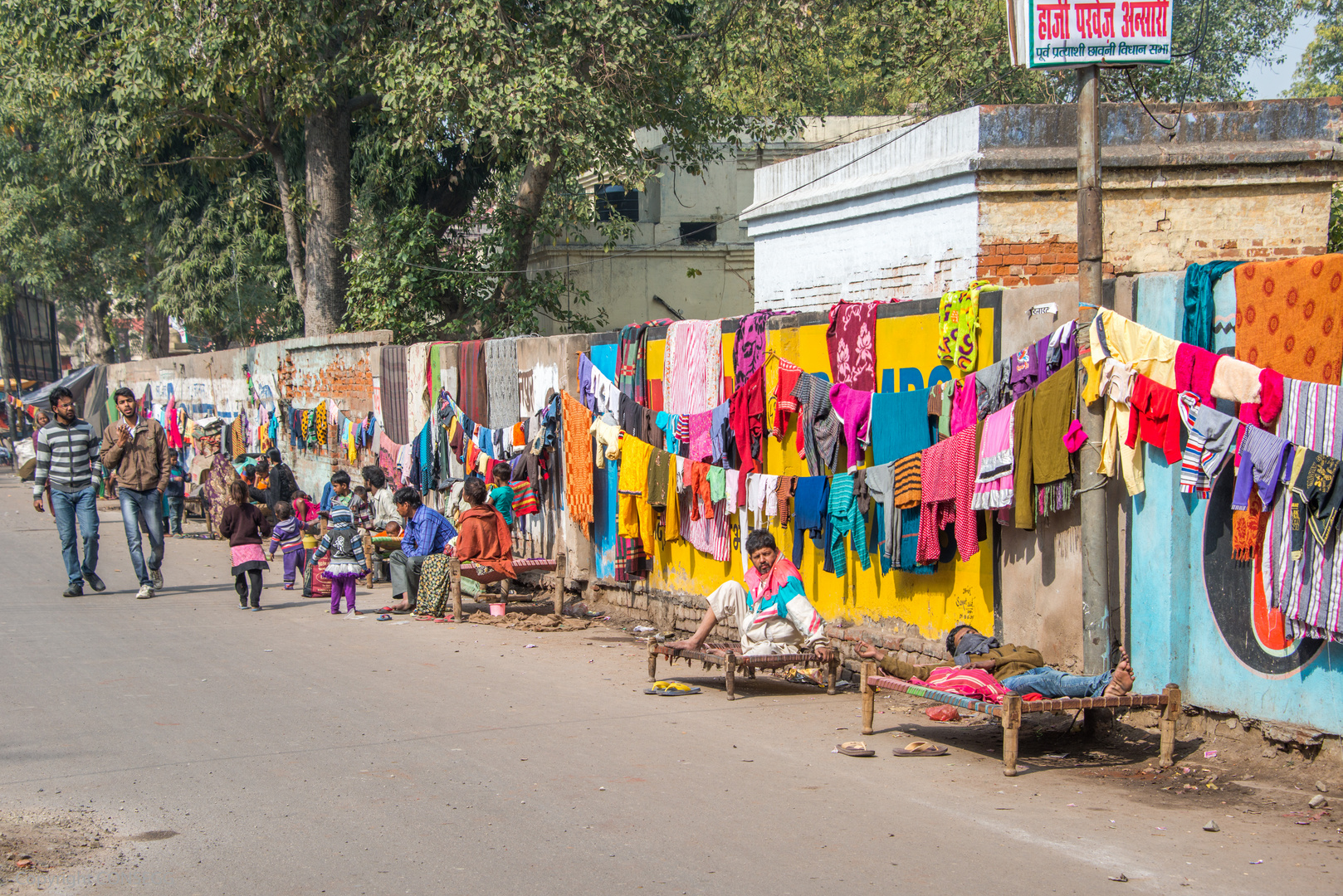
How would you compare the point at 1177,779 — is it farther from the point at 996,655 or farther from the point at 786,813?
the point at 786,813

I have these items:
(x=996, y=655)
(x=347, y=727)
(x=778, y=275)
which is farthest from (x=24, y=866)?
(x=778, y=275)

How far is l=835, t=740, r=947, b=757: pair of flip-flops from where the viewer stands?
20.7 feet

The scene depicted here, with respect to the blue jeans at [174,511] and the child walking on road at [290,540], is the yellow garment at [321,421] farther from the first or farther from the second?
the child walking on road at [290,540]

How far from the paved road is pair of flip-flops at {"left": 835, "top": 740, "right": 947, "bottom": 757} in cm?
9

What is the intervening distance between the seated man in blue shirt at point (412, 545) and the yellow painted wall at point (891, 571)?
3.21 metres

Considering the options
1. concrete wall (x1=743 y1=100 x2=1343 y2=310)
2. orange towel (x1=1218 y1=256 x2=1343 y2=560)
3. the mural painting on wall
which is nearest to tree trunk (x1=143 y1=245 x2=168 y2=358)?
concrete wall (x1=743 y1=100 x2=1343 y2=310)

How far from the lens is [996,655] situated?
6727 mm

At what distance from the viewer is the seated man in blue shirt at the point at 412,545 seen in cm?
1168

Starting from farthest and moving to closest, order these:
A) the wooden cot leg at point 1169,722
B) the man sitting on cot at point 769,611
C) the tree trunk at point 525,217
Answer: the tree trunk at point 525,217, the man sitting on cot at point 769,611, the wooden cot leg at point 1169,722

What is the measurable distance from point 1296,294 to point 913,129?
23.8ft

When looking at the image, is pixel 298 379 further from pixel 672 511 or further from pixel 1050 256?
pixel 1050 256

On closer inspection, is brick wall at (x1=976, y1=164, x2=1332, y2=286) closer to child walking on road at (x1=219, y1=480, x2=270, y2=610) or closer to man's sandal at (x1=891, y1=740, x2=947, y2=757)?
man's sandal at (x1=891, y1=740, x2=947, y2=757)

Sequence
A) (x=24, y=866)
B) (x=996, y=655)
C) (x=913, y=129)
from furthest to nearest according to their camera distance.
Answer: (x=913, y=129) → (x=996, y=655) → (x=24, y=866)

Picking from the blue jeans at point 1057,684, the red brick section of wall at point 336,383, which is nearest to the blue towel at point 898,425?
the blue jeans at point 1057,684
